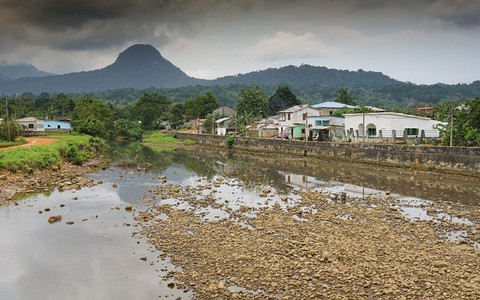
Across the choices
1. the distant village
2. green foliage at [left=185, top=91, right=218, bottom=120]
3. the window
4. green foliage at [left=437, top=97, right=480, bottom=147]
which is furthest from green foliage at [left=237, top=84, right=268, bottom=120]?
green foliage at [left=437, top=97, right=480, bottom=147]

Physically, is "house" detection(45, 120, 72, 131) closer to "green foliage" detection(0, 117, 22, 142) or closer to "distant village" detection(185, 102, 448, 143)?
"green foliage" detection(0, 117, 22, 142)

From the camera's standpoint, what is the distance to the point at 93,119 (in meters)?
76.1

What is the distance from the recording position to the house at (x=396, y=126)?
47.0 m

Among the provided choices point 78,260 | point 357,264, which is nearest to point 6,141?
point 78,260

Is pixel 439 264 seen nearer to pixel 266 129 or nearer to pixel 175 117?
pixel 266 129

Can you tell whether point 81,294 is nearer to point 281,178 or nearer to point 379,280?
point 379,280

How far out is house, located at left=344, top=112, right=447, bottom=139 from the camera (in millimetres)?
47031

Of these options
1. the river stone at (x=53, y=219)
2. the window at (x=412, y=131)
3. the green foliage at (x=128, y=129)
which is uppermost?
the green foliage at (x=128, y=129)

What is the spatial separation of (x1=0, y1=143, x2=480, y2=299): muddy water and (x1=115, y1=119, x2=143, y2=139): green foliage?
5786cm

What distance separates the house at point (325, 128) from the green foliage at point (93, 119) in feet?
138

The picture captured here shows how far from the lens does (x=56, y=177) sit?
101ft

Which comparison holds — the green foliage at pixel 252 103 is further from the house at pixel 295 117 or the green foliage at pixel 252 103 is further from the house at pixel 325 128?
the house at pixel 325 128

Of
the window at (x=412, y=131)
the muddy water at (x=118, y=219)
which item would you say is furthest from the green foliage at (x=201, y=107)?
the muddy water at (x=118, y=219)

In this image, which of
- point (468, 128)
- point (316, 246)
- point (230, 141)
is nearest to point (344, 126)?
point (230, 141)
